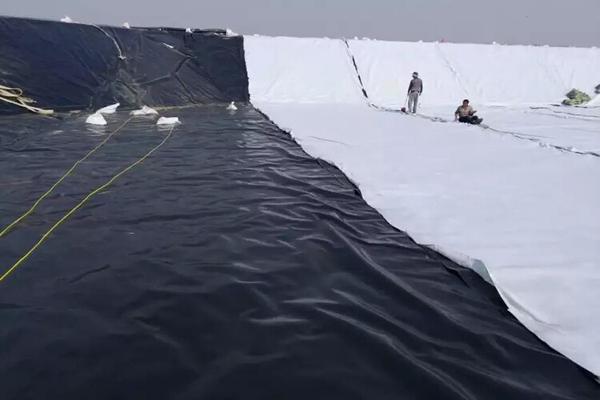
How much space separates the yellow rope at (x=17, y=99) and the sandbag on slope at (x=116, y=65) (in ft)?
0.45

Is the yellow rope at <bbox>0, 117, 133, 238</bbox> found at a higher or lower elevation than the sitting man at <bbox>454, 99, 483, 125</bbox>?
lower

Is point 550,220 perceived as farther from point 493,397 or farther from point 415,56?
point 415,56

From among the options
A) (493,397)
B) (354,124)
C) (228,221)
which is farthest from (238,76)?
(493,397)

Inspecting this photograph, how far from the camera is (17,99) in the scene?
7.42 m

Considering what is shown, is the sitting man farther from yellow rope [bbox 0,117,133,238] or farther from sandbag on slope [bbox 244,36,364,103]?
yellow rope [bbox 0,117,133,238]

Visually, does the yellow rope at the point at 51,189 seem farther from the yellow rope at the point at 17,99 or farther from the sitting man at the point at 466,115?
the sitting man at the point at 466,115

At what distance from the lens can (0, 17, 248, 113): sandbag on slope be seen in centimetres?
805

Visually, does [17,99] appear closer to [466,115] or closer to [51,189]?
[51,189]

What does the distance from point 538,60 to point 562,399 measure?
14187 millimetres

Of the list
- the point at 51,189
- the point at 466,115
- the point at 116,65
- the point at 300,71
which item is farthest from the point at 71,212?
the point at 300,71

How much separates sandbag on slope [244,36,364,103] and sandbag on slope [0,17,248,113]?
46cm

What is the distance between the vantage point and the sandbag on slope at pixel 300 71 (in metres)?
10.9

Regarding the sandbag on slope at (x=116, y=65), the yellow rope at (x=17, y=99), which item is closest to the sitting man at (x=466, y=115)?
the sandbag on slope at (x=116, y=65)

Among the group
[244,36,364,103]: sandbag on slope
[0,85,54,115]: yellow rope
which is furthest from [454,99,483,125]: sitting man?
[0,85,54,115]: yellow rope
